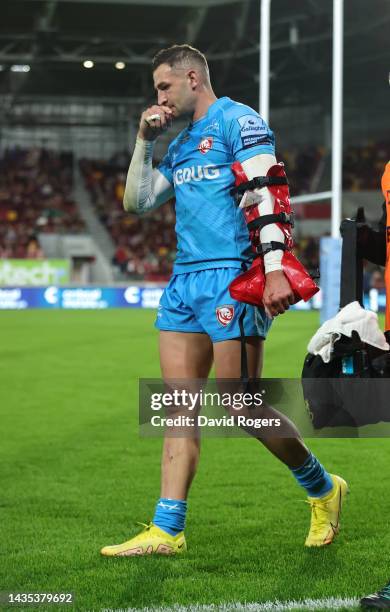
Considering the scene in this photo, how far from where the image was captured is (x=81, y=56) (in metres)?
37.1

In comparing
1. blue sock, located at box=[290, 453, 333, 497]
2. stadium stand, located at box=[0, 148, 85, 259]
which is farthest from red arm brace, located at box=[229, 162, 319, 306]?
stadium stand, located at box=[0, 148, 85, 259]

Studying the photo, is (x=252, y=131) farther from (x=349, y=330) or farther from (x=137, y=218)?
(x=137, y=218)

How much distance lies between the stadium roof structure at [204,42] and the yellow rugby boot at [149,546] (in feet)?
88.9

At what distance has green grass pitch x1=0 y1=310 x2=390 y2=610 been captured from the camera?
3.95m

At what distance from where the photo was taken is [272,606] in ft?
11.8

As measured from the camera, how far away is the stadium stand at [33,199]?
37.2 metres

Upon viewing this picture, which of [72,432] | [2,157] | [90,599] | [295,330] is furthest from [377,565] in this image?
[2,157]

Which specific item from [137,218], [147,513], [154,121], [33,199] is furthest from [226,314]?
[137,218]

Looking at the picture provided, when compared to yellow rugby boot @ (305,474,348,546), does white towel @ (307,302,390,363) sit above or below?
above

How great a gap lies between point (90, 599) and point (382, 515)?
2050 mm

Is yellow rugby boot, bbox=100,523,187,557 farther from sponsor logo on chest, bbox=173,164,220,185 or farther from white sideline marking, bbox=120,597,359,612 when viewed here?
sponsor logo on chest, bbox=173,164,220,185

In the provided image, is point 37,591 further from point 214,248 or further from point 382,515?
point 382,515

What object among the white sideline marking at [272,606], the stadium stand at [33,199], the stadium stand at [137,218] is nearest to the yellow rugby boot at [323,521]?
the white sideline marking at [272,606]

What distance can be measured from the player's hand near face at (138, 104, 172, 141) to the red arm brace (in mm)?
393
